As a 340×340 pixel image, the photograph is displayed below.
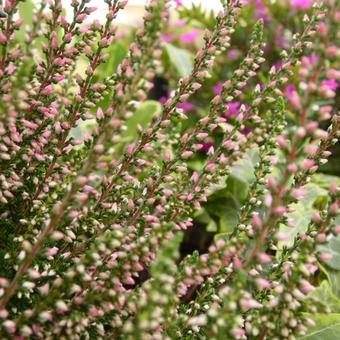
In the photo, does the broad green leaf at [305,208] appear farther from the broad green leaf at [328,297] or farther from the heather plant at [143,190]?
the heather plant at [143,190]

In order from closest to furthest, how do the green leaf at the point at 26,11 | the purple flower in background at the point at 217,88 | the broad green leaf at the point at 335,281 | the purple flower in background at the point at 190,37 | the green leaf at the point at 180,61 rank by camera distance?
the broad green leaf at the point at 335,281 → the green leaf at the point at 26,11 → the green leaf at the point at 180,61 → the purple flower in background at the point at 217,88 → the purple flower in background at the point at 190,37

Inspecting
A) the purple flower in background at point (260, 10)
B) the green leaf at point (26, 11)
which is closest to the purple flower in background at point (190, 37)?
the purple flower in background at point (260, 10)

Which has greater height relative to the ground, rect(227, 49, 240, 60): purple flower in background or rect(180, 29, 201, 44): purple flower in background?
rect(180, 29, 201, 44): purple flower in background

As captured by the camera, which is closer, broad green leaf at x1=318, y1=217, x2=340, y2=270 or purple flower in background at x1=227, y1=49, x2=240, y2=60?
broad green leaf at x1=318, y1=217, x2=340, y2=270

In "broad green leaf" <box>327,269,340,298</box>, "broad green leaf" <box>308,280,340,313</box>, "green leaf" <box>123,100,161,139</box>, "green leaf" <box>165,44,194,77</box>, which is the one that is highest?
"green leaf" <box>165,44,194,77</box>

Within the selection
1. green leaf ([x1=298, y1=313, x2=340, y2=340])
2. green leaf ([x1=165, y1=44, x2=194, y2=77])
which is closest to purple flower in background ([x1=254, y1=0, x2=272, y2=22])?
green leaf ([x1=165, y1=44, x2=194, y2=77])

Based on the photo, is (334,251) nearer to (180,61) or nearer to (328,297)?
(328,297)

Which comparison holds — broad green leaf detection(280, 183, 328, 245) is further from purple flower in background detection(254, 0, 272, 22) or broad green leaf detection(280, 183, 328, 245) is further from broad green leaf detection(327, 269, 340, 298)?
purple flower in background detection(254, 0, 272, 22)
